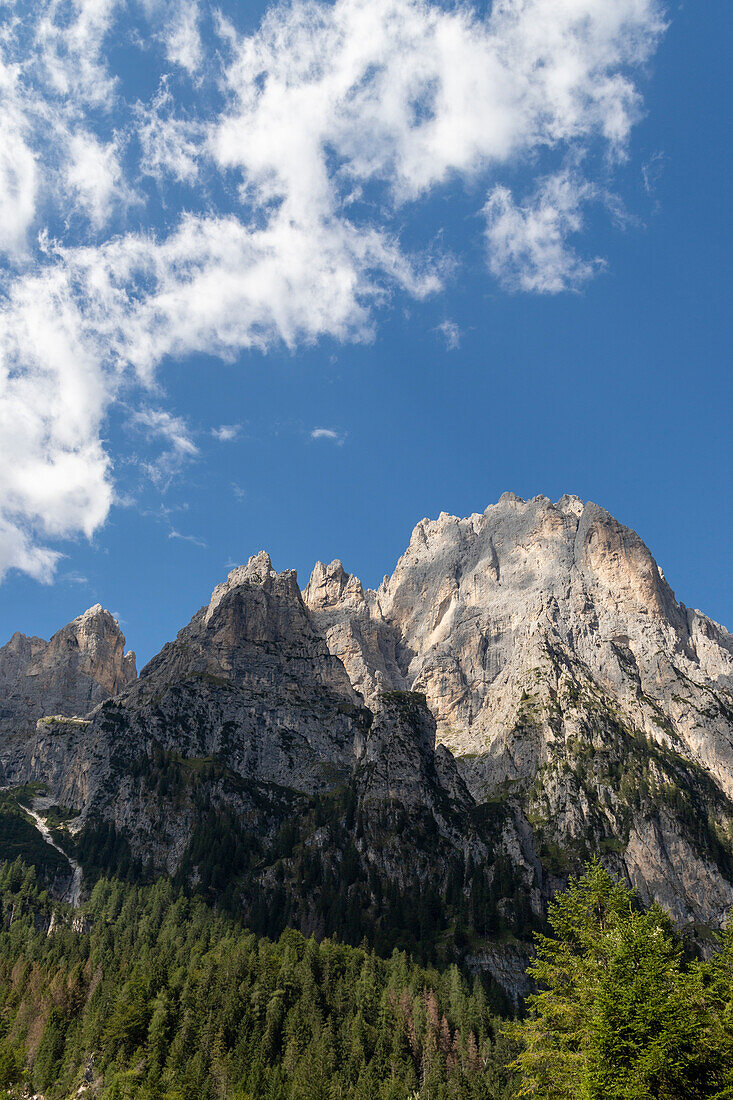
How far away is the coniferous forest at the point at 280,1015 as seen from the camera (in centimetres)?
5331

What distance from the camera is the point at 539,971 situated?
52.4 metres

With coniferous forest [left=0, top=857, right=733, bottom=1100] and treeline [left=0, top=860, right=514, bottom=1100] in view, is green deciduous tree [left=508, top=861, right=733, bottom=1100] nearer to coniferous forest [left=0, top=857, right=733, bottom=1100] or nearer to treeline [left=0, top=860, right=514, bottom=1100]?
coniferous forest [left=0, top=857, right=733, bottom=1100]

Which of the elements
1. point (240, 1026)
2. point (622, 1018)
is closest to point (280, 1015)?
point (240, 1026)

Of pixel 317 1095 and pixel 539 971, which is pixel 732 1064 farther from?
pixel 317 1095

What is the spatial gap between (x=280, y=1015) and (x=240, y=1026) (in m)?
7.08

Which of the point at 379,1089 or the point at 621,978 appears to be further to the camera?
the point at 379,1089

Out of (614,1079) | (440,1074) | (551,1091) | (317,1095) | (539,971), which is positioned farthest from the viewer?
(440,1074)

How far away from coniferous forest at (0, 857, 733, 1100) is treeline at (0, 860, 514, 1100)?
10.6 inches

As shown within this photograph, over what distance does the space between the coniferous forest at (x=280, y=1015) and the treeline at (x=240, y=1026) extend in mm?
269

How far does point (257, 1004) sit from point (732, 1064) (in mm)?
98654

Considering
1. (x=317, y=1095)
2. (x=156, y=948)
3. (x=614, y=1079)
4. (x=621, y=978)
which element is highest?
(x=156, y=948)

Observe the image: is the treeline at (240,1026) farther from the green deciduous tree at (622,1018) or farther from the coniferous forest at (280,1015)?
the green deciduous tree at (622,1018)

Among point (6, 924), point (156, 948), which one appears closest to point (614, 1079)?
point (156, 948)

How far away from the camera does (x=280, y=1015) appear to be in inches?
4732
